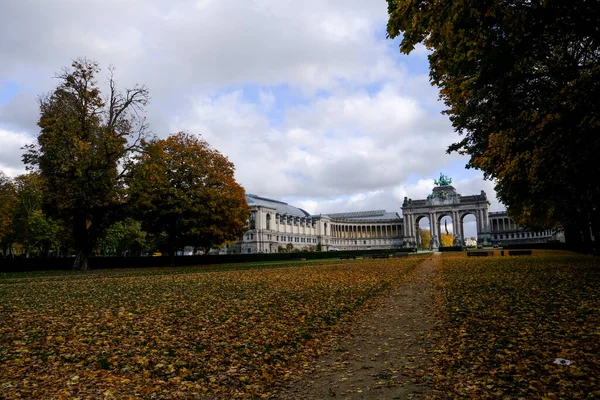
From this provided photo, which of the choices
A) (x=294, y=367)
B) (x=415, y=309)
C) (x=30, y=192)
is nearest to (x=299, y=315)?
(x=415, y=309)

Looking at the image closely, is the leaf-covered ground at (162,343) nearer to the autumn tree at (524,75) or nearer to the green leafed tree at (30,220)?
the autumn tree at (524,75)

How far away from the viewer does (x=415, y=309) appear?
12.7 meters

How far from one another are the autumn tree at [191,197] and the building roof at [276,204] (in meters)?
84.2

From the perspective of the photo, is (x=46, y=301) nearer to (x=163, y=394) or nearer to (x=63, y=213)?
(x=163, y=394)

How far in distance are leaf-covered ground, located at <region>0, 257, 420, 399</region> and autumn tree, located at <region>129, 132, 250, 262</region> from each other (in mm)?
27501

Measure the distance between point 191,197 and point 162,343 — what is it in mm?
37026

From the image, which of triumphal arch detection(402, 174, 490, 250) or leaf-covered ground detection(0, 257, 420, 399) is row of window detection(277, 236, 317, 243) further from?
leaf-covered ground detection(0, 257, 420, 399)

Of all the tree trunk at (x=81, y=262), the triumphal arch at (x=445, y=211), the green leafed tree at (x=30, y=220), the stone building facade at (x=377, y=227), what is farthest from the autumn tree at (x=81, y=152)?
the triumphal arch at (x=445, y=211)

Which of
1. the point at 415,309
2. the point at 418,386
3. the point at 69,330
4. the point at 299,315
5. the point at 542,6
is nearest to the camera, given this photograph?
the point at 418,386

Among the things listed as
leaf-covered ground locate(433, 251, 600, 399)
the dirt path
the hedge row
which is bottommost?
the dirt path

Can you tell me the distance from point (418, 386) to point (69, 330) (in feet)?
28.2

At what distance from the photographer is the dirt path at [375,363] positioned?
609cm

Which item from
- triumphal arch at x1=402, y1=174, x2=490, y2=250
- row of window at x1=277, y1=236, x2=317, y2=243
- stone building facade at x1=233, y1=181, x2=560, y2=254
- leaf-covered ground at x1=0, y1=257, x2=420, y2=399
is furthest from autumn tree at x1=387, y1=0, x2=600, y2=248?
triumphal arch at x1=402, y1=174, x2=490, y2=250

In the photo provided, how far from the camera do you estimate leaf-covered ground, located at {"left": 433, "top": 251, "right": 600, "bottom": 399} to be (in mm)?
5797
